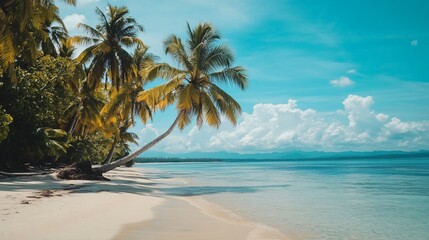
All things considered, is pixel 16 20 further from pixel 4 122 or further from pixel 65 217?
pixel 65 217

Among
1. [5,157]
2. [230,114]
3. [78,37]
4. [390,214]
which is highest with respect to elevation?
[78,37]

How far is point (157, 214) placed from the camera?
8.59m

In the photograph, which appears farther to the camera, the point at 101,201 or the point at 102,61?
the point at 102,61

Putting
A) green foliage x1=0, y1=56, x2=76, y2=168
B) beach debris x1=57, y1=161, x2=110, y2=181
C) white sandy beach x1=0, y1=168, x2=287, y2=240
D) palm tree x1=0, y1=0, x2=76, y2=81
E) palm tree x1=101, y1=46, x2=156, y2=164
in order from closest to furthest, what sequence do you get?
white sandy beach x1=0, y1=168, x2=287, y2=240 < palm tree x1=0, y1=0, x2=76, y2=81 < green foliage x1=0, y1=56, x2=76, y2=168 < beach debris x1=57, y1=161, x2=110, y2=181 < palm tree x1=101, y1=46, x2=156, y2=164

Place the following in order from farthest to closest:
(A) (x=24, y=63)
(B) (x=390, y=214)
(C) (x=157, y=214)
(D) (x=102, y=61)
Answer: (D) (x=102, y=61), (A) (x=24, y=63), (B) (x=390, y=214), (C) (x=157, y=214)

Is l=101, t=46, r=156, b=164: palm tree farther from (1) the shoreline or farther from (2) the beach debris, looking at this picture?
(1) the shoreline

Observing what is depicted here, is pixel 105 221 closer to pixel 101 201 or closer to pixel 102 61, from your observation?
pixel 101 201

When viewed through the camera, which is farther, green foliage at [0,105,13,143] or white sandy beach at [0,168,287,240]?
green foliage at [0,105,13,143]

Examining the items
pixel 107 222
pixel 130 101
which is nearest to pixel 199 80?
pixel 130 101

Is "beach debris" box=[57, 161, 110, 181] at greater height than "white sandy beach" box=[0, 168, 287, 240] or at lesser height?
greater

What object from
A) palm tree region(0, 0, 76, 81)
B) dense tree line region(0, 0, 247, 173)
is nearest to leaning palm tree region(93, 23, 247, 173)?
dense tree line region(0, 0, 247, 173)

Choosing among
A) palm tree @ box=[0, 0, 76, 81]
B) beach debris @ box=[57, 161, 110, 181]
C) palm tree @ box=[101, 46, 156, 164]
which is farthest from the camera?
palm tree @ box=[101, 46, 156, 164]

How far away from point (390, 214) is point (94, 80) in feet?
60.4

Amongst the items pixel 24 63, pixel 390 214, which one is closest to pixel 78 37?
pixel 24 63
